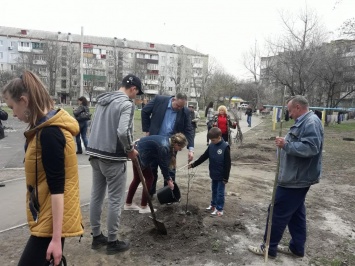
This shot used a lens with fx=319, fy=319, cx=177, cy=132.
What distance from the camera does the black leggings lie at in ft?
6.19

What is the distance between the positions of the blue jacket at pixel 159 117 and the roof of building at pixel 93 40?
7131 cm

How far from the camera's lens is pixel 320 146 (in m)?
3.39

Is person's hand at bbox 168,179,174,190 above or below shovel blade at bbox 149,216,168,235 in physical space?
above

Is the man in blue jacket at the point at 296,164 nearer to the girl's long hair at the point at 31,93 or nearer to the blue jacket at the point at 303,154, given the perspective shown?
the blue jacket at the point at 303,154

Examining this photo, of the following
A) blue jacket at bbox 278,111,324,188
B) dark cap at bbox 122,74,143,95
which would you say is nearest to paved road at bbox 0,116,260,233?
dark cap at bbox 122,74,143,95

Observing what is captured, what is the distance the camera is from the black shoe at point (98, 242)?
364 cm

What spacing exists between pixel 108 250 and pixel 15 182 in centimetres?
349

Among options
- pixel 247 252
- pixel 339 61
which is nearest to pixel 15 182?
pixel 247 252

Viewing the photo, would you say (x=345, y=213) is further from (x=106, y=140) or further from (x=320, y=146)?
(x=106, y=140)

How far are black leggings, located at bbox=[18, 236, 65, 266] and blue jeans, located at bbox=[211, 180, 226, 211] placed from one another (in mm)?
3186

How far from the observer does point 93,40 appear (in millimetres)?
78062

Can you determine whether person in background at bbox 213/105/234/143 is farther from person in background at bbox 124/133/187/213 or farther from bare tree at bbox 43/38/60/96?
bare tree at bbox 43/38/60/96

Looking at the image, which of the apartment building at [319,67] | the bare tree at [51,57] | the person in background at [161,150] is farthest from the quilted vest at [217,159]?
the bare tree at [51,57]

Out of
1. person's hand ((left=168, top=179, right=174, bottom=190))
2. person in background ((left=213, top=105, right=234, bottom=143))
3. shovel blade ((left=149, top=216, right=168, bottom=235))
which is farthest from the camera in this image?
person in background ((left=213, top=105, right=234, bottom=143))
